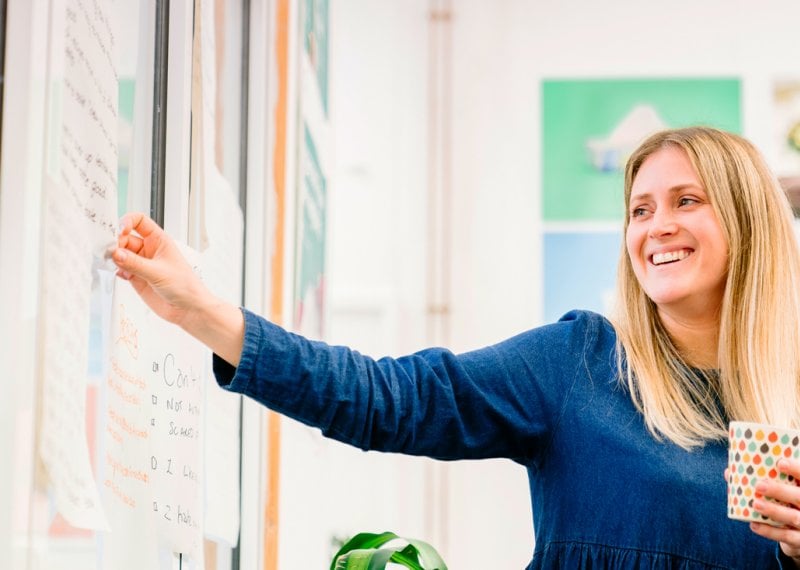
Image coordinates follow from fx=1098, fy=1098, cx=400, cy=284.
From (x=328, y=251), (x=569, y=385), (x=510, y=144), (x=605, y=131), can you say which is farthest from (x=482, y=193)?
(x=569, y=385)

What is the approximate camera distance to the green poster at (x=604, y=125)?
389 centimetres

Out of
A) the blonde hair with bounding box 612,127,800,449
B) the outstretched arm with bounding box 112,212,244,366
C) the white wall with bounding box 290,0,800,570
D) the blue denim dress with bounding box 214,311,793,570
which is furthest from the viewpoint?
the white wall with bounding box 290,0,800,570

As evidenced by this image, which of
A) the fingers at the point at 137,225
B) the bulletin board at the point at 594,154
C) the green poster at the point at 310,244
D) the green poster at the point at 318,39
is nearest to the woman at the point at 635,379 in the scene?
the fingers at the point at 137,225

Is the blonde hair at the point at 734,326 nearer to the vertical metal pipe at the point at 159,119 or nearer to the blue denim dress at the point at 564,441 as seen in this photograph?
the blue denim dress at the point at 564,441

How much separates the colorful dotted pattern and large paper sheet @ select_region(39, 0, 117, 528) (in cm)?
67

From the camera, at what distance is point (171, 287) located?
1.08 m

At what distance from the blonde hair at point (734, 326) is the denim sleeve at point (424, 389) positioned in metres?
0.10

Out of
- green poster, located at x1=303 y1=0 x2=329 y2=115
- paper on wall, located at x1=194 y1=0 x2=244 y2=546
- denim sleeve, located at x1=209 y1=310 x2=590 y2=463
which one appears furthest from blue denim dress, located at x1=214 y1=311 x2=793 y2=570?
green poster, located at x1=303 y1=0 x2=329 y2=115

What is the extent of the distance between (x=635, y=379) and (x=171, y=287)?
0.69m

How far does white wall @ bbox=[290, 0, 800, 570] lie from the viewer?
151 inches

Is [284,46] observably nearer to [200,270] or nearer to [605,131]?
[200,270]

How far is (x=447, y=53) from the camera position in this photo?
4031mm

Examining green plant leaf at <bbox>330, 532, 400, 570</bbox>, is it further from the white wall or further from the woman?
the white wall

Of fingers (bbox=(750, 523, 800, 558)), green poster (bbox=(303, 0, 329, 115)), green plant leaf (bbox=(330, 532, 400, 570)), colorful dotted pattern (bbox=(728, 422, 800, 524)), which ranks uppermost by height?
green poster (bbox=(303, 0, 329, 115))
